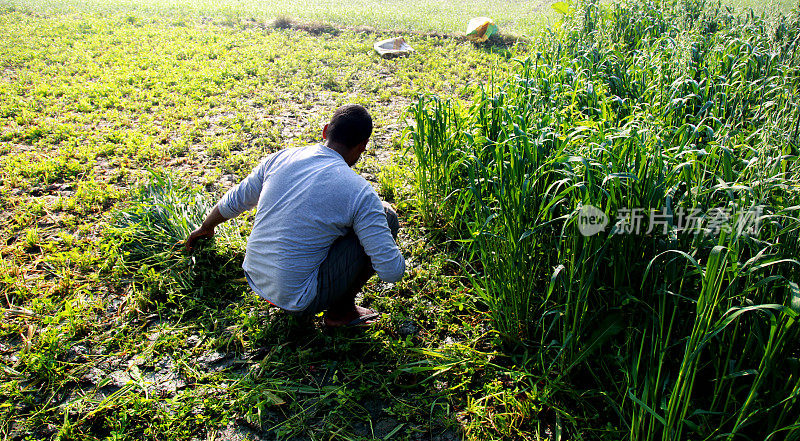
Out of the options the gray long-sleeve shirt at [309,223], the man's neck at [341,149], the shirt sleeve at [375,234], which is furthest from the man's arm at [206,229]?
the shirt sleeve at [375,234]

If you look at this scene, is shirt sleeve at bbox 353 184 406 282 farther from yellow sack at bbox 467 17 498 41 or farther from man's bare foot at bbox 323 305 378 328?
yellow sack at bbox 467 17 498 41

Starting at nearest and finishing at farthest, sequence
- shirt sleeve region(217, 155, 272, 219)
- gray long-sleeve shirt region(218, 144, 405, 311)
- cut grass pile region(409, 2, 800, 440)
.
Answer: cut grass pile region(409, 2, 800, 440)
gray long-sleeve shirt region(218, 144, 405, 311)
shirt sleeve region(217, 155, 272, 219)

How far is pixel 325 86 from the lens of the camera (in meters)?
6.23

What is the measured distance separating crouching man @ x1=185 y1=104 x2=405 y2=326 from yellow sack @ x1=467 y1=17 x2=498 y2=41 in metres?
6.65

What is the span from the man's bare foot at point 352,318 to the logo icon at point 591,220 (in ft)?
3.90

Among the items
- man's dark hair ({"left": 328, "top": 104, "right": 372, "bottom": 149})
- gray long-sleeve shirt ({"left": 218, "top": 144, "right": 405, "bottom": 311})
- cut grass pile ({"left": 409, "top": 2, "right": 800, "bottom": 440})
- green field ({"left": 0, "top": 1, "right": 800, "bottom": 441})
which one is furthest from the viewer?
man's dark hair ({"left": 328, "top": 104, "right": 372, "bottom": 149})

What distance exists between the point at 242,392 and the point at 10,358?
3.83 feet

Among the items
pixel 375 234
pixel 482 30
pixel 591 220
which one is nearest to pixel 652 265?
pixel 591 220

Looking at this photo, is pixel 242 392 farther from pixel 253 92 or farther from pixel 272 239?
pixel 253 92

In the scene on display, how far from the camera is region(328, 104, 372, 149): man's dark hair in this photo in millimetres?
2369

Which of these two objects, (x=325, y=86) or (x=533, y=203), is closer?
(x=533, y=203)

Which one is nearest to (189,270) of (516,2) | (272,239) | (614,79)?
(272,239)

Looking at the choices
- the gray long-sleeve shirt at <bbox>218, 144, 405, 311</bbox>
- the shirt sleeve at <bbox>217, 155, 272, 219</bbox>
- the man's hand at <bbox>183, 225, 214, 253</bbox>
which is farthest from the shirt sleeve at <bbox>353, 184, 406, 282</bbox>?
the man's hand at <bbox>183, 225, 214, 253</bbox>

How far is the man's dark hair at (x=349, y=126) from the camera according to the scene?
2.37 metres
